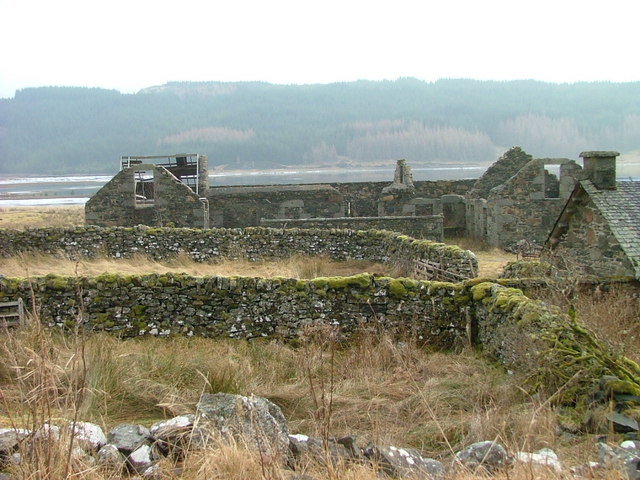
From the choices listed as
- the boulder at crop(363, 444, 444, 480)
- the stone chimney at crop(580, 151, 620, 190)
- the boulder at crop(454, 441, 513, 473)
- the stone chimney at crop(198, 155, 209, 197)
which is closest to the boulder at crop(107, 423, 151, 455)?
the boulder at crop(363, 444, 444, 480)

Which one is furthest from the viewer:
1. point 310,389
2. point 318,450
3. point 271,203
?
point 271,203

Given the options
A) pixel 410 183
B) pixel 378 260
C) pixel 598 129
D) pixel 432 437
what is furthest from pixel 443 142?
pixel 432 437

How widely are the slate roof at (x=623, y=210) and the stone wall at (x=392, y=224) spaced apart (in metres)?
12.1

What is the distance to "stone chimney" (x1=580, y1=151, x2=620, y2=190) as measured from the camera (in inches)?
595

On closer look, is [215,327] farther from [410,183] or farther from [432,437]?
[410,183]

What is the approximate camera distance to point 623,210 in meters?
14.3

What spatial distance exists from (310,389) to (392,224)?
68.2ft

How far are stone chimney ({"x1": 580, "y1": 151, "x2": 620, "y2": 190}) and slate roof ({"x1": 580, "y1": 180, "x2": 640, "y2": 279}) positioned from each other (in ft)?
0.50

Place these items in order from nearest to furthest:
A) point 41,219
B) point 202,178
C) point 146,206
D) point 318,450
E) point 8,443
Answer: point 8,443, point 318,450, point 146,206, point 202,178, point 41,219

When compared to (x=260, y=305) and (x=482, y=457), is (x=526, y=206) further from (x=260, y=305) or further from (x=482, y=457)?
(x=482, y=457)

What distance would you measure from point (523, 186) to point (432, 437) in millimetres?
23241

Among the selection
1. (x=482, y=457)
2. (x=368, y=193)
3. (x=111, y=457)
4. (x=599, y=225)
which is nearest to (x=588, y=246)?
(x=599, y=225)

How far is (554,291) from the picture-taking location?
9.52 m

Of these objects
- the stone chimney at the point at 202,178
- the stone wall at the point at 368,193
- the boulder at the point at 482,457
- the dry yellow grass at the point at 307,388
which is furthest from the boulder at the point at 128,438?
the stone wall at the point at 368,193
